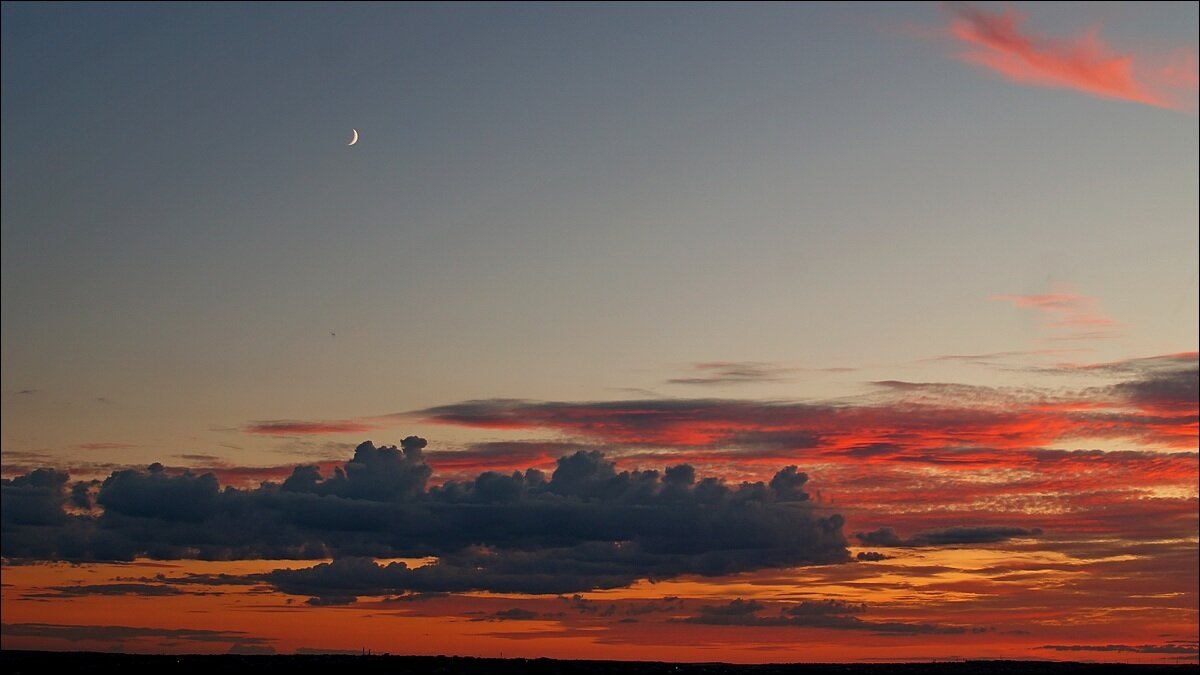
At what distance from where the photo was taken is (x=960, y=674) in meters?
185

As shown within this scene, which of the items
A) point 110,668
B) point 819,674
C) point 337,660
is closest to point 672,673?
point 819,674

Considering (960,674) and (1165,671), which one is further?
(1165,671)

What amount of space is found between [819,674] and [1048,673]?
36.3 meters

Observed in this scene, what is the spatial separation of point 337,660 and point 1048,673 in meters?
105

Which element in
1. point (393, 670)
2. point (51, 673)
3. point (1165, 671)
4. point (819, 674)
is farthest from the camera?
point (1165, 671)

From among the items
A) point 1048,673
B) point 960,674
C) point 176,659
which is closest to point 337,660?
point 176,659

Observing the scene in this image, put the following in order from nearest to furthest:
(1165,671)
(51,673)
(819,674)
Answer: (51,673) → (819,674) → (1165,671)

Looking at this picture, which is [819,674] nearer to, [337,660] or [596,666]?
[596,666]

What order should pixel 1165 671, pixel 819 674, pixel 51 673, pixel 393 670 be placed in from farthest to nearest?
pixel 1165 671 → pixel 819 674 → pixel 393 670 → pixel 51 673

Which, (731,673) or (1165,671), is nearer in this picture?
(731,673)

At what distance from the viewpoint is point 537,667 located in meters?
181

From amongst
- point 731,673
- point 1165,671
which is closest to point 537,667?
point 731,673

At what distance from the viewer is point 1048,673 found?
635ft

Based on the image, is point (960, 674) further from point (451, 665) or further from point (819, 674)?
point (451, 665)
